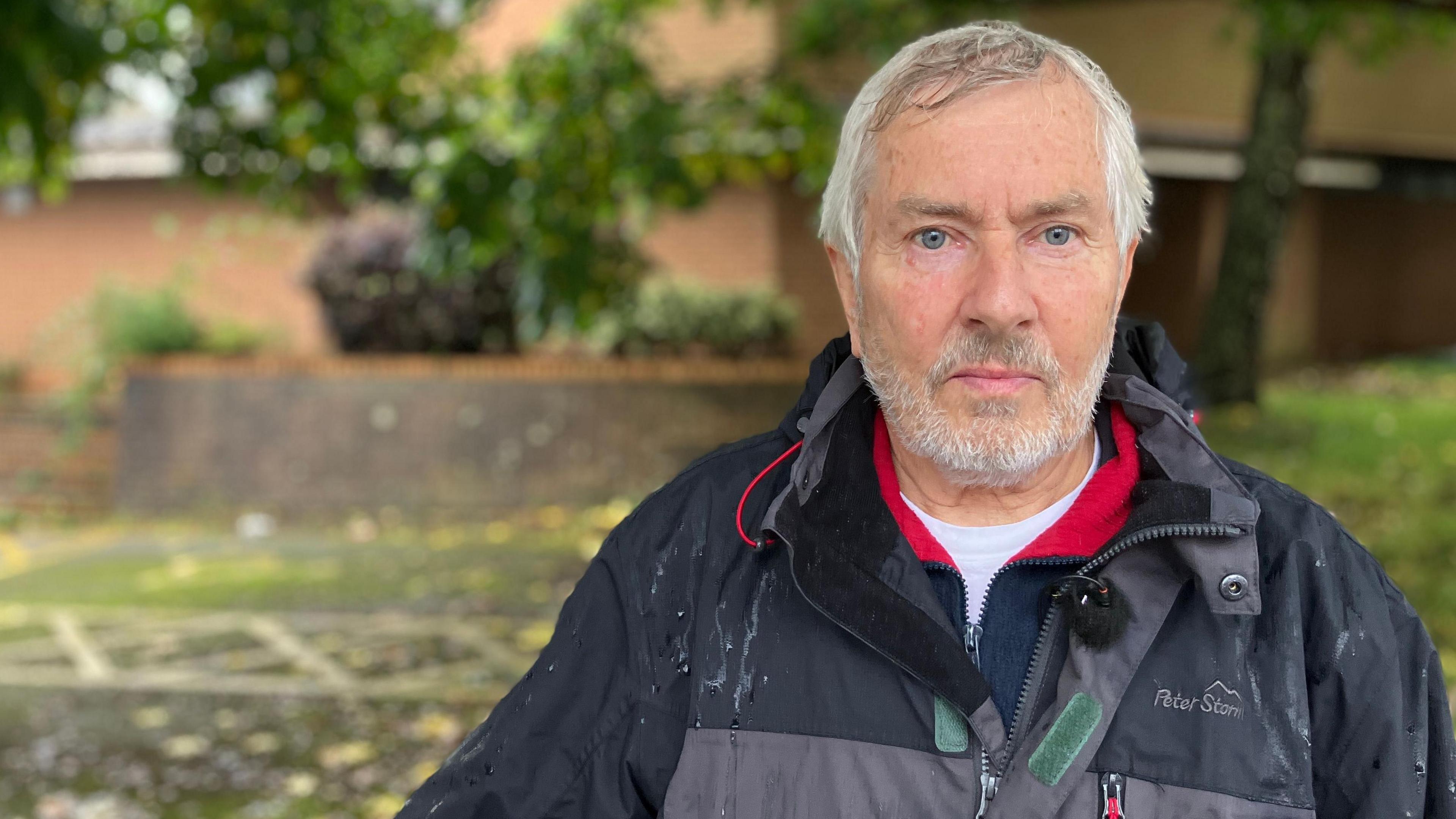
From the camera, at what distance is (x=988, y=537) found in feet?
6.35

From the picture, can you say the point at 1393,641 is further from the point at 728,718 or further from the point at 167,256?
the point at 167,256

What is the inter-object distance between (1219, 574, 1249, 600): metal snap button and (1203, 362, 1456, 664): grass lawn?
4.11m

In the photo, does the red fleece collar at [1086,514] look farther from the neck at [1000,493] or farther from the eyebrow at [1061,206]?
the eyebrow at [1061,206]

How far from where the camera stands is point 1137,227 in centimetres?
195

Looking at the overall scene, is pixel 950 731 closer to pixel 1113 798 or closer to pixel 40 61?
pixel 1113 798

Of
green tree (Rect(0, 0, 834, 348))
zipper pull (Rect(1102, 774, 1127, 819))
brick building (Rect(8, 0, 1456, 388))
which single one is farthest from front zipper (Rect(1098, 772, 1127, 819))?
brick building (Rect(8, 0, 1456, 388))

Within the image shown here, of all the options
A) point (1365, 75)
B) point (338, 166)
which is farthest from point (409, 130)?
point (1365, 75)

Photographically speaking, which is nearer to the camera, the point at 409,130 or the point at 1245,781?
the point at 1245,781

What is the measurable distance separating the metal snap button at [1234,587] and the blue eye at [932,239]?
0.56m

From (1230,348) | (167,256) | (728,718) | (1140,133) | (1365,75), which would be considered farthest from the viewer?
(1365,75)

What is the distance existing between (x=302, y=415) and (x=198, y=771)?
573 centimetres

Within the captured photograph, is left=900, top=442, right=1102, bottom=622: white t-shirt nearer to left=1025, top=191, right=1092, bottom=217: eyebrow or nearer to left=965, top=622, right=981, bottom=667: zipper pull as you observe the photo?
left=965, top=622, right=981, bottom=667: zipper pull

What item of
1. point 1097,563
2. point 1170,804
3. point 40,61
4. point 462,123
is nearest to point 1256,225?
point 462,123

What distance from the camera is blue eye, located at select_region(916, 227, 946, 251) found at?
1833mm
